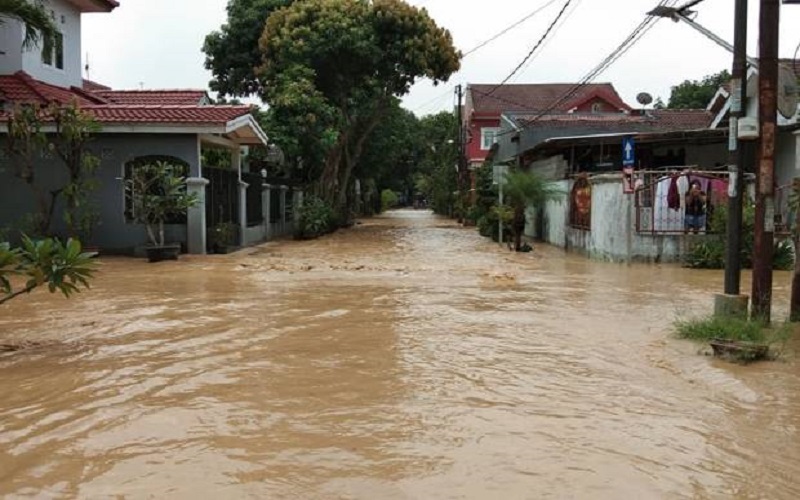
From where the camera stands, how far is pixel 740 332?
8141mm

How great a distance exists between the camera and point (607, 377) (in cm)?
691

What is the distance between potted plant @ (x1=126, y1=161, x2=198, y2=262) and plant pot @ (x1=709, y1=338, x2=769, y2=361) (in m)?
13.0

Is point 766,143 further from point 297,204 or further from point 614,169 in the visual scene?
point 297,204

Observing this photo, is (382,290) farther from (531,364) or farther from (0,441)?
(0,441)

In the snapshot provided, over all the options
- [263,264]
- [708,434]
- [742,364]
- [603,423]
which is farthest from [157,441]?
[263,264]

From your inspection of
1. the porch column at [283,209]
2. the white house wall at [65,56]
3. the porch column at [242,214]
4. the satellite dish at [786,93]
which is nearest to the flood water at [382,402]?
the satellite dish at [786,93]

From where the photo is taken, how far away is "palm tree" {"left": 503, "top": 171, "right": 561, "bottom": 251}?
22484 mm

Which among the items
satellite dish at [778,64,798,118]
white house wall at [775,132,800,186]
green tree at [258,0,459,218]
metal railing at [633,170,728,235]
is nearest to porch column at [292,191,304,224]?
green tree at [258,0,459,218]

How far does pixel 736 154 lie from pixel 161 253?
12.4 metres

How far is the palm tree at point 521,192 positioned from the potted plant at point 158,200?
8.77 meters

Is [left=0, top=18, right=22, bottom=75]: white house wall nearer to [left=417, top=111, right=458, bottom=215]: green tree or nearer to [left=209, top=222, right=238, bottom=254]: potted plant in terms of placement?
[left=209, top=222, right=238, bottom=254]: potted plant

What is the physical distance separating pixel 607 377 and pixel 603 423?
1448 millimetres

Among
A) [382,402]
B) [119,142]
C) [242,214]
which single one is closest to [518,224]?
[242,214]

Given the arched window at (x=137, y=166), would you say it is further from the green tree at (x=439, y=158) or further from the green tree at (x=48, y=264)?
the green tree at (x=439, y=158)
